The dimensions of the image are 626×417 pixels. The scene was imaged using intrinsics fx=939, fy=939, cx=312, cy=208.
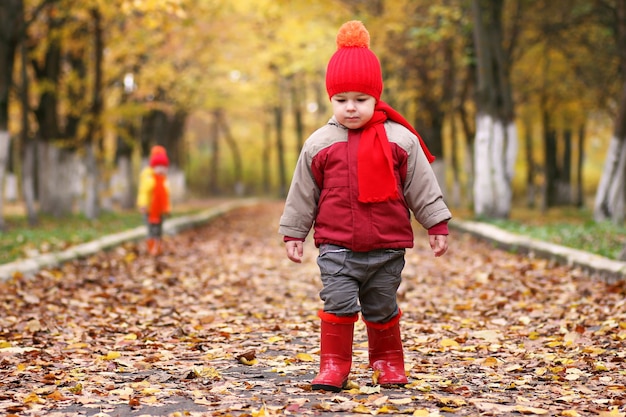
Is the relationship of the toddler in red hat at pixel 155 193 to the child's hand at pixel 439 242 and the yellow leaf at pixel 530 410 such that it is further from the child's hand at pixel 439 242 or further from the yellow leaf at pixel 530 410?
the yellow leaf at pixel 530 410

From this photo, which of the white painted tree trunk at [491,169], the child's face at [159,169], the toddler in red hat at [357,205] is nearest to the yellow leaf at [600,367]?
the toddler in red hat at [357,205]

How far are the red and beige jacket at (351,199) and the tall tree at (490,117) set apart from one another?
52.9ft

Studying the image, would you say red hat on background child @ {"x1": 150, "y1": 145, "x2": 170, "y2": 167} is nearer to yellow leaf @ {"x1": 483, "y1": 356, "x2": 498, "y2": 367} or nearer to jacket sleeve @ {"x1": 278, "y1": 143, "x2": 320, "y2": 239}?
yellow leaf @ {"x1": 483, "y1": 356, "x2": 498, "y2": 367}

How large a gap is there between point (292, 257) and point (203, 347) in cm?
179

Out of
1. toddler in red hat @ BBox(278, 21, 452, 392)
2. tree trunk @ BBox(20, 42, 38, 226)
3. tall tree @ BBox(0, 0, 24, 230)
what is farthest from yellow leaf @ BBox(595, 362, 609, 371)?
tree trunk @ BBox(20, 42, 38, 226)

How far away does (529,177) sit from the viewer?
138 feet

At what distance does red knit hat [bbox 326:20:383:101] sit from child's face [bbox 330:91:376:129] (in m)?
0.04

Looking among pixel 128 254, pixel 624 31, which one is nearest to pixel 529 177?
pixel 624 31

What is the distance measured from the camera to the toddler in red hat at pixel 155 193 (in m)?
14.7

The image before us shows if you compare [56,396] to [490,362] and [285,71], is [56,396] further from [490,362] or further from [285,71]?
[285,71]

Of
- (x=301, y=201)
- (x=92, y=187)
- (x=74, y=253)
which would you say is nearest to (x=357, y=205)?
(x=301, y=201)

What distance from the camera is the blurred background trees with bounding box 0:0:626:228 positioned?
2120cm

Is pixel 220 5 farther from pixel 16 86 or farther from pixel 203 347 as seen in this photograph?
pixel 203 347

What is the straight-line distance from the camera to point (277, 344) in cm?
707
